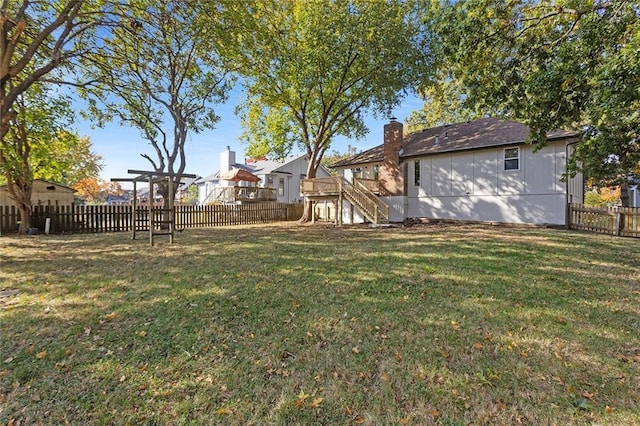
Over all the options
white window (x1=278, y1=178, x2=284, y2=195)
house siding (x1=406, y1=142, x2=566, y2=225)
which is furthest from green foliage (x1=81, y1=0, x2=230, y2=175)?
white window (x1=278, y1=178, x2=284, y2=195)

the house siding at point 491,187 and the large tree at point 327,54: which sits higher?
the large tree at point 327,54

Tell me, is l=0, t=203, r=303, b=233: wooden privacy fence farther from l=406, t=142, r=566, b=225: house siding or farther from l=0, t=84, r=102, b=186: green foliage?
l=406, t=142, r=566, b=225: house siding

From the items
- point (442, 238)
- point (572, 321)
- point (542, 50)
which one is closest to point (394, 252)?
point (442, 238)

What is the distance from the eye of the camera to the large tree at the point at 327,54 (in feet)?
47.4

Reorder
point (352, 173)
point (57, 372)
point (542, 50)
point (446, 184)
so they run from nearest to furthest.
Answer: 1. point (57, 372)
2. point (542, 50)
3. point (446, 184)
4. point (352, 173)

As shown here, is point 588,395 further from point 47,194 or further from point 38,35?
point 47,194

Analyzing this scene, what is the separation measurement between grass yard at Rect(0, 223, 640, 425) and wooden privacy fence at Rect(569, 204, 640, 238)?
7.18 m

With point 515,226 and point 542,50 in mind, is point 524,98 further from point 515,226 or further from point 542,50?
point 515,226

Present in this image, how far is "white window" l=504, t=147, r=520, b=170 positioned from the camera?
568 inches

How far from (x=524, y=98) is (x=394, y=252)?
5464 mm

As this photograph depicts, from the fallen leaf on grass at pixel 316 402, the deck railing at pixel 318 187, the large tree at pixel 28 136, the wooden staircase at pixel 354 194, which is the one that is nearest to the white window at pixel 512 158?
the wooden staircase at pixel 354 194

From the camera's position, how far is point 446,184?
16.8m

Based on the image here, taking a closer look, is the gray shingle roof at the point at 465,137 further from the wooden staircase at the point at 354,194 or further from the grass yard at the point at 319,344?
the grass yard at the point at 319,344

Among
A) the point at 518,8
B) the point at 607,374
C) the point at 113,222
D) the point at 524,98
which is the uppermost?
the point at 518,8
